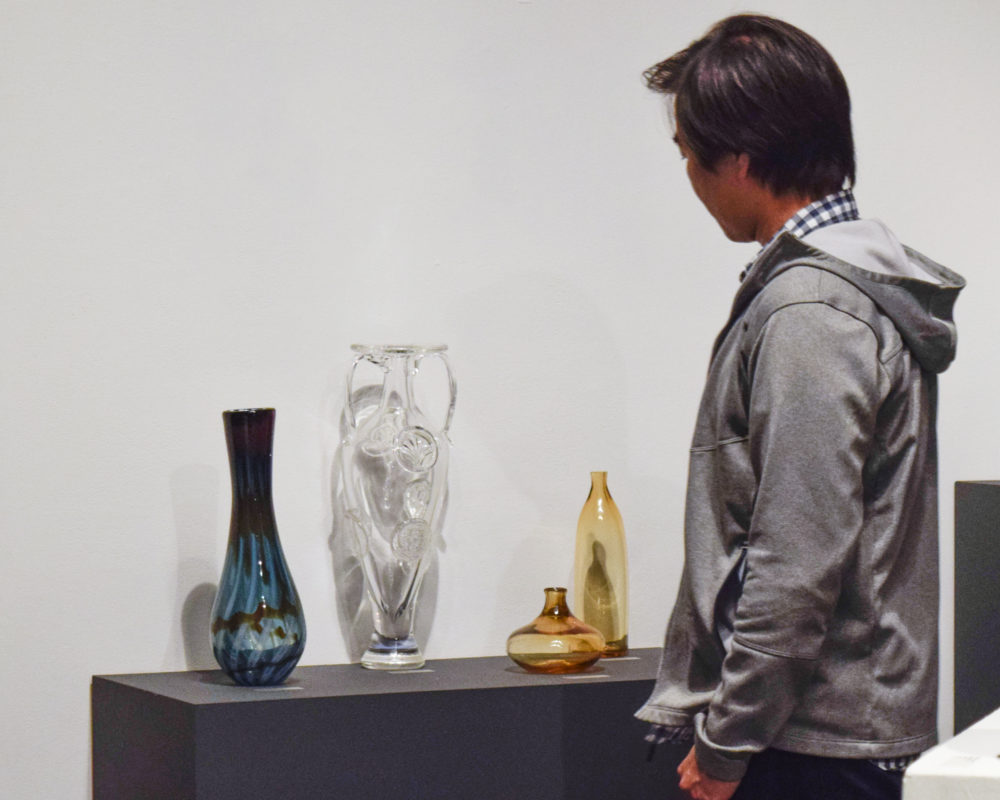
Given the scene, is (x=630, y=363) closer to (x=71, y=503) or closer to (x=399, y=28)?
(x=399, y=28)

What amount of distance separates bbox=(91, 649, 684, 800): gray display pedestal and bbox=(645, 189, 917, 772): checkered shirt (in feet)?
1.57

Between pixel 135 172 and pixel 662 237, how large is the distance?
98 centimetres

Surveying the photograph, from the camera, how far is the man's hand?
3.96 feet

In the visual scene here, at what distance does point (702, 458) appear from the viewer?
129 cm

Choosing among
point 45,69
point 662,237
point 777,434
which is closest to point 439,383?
point 662,237

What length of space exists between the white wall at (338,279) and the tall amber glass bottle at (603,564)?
87mm

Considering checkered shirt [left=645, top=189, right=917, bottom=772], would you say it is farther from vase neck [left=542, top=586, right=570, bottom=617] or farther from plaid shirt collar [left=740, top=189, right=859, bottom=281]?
vase neck [left=542, top=586, right=570, bottom=617]

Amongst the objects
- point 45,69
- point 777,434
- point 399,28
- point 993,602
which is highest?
point 399,28

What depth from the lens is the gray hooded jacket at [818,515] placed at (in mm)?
1147

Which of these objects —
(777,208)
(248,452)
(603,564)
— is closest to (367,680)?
(248,452)

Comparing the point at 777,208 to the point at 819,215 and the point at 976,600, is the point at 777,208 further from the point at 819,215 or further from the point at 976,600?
the point at 976,600

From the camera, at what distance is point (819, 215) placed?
51.2 inches

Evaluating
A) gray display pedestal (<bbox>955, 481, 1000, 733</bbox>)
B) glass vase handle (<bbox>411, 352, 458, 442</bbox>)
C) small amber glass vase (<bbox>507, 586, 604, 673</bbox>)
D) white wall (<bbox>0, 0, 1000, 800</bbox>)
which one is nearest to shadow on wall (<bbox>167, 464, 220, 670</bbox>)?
white wall (<bbox>0, 0, 1000, 800</bbox>)

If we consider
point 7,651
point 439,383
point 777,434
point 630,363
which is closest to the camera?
point 777,434
